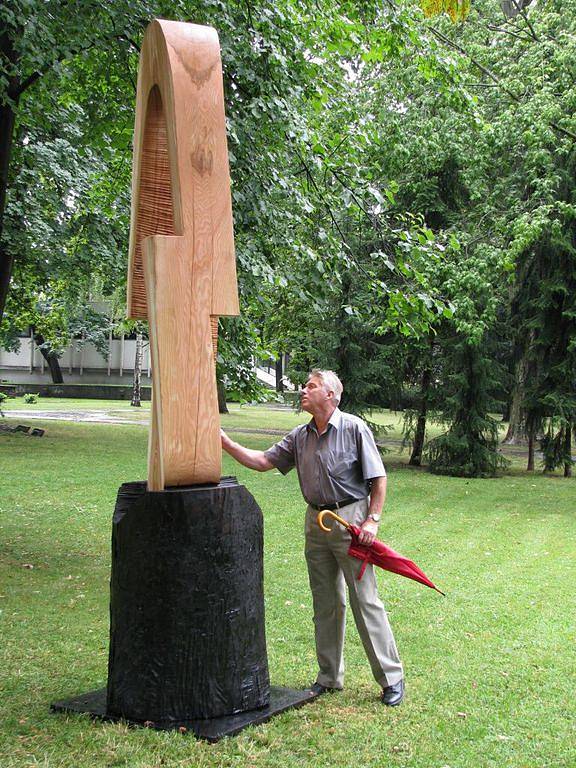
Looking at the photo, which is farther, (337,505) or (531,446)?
(531,446)

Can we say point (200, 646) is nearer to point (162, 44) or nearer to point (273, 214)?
point (162, 44)

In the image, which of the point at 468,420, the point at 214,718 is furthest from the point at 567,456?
the point at 214,718

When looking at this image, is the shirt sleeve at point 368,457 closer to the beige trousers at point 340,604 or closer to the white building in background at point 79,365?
the beige trousers at point 340,604

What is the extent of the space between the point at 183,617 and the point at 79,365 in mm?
60027

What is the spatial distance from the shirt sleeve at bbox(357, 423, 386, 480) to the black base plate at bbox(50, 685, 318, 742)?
149 centimetres

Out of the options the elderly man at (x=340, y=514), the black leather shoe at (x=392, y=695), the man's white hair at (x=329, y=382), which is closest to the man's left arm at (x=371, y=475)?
the elderly man at (x=340, y=514)

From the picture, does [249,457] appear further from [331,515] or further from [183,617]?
[183,617]

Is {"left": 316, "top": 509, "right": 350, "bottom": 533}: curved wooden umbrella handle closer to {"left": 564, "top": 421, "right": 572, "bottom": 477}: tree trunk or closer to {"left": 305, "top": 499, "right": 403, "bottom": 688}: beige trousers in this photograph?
{"left": 305, "top": 499, "right": 403, "bottom": 688}: beige trousers

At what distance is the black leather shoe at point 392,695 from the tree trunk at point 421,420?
1741 cm

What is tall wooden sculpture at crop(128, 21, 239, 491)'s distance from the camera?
538 centimetres

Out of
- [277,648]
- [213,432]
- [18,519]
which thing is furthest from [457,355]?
[213,432]

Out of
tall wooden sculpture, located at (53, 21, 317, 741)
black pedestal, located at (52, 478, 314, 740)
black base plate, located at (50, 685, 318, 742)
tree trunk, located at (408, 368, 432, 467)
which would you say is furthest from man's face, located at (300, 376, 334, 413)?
tree trunk, located at (408, 368, 432, 467)

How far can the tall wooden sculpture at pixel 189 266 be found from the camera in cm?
538

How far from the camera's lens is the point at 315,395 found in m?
6.04
